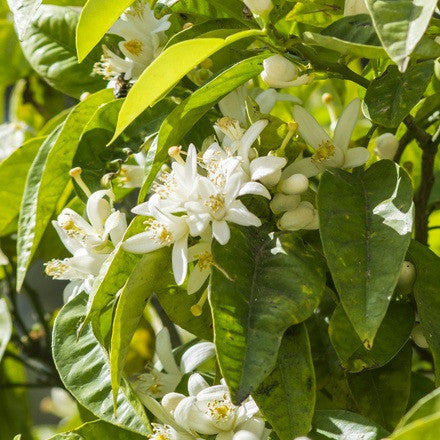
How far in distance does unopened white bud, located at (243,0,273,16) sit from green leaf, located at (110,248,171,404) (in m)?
0.22

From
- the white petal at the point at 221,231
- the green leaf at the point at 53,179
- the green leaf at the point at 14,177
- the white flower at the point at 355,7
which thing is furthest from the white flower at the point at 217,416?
the green leaf at the point at 14,177

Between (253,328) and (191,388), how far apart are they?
17cm

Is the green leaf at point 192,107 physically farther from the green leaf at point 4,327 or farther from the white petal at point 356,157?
the green leaf at point 4,327

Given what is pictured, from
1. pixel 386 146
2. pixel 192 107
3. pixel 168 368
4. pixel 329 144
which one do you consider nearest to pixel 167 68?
pixel 192 107

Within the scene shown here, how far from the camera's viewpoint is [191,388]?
835 millimetres

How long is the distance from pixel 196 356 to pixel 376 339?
0.86ft

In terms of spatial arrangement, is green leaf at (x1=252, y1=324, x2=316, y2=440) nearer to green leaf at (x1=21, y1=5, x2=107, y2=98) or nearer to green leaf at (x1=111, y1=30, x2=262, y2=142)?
green leaf at (x1=111, y1=30, x2=262, y2=142)

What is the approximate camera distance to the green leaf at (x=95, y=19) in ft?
2.48

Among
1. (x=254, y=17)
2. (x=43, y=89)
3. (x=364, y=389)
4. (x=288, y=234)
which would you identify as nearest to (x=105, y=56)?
(x=254, y=17)

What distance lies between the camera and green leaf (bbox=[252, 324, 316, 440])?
0.72m

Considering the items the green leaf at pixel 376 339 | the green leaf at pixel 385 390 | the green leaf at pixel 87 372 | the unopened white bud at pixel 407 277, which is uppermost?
the unopened white bud at pixel 407 277

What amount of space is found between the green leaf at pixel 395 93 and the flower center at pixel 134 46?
0.24m

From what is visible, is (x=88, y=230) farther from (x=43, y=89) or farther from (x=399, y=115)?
(x=43, y=89)

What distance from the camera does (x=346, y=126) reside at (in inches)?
33.4
